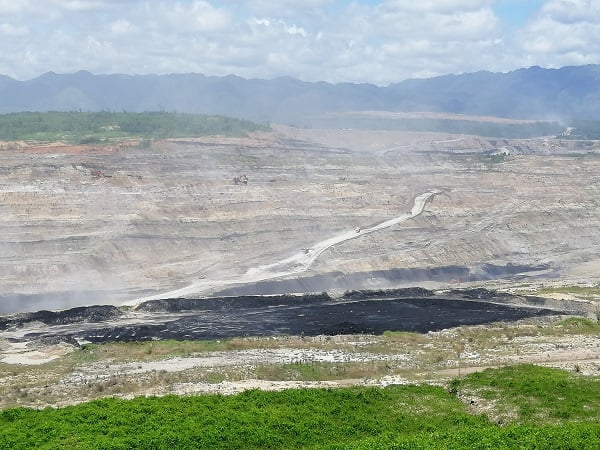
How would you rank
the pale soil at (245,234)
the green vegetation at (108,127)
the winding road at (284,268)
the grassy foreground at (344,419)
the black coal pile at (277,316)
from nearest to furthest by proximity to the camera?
the grassy foreground at (344,419) → the pale soil at (245,234) → the black coal pile at (277,316) → the winding road at (284,268) → the green vegetation at (108,127)

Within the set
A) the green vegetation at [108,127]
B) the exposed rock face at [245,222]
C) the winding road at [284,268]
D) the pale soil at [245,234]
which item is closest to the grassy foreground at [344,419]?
the pale soil at [245,234]

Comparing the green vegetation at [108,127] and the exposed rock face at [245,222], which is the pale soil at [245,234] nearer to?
the exposed rock face at [245,222]

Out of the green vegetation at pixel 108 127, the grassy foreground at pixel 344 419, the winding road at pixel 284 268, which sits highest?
the green vegetation at pixel 108 127

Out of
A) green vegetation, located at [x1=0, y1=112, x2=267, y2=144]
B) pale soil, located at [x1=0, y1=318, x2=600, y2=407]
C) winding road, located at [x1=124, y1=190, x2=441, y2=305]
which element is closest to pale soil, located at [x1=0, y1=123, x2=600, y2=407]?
pale soil, located at [x1=0, y1=318, x2=600, y2=407]

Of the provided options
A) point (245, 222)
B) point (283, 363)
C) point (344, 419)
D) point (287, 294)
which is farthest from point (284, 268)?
point (344, 419)

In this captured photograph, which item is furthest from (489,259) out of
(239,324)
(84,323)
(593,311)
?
(84,323)

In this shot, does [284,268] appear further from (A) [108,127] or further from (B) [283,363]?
(A) [108,127]
